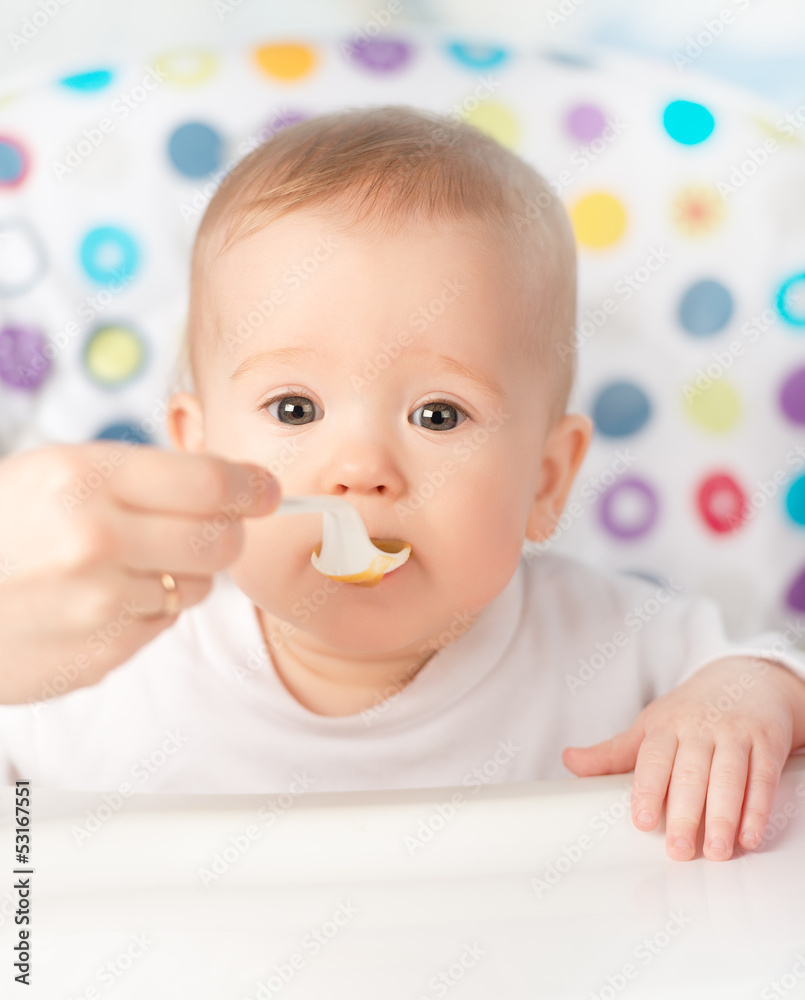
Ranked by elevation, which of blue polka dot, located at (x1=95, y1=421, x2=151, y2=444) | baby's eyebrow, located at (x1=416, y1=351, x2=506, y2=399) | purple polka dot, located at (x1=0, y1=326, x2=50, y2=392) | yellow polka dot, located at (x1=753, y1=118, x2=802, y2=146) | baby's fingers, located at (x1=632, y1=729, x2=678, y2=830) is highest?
yellow polka dot, located at (x1=753, y1=118, x2=802, y2=146)

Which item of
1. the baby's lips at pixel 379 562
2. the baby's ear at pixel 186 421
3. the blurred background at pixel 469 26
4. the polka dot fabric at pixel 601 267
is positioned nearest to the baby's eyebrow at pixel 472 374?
the baby's lips at pixel 379 562

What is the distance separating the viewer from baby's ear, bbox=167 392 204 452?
0.95 metres

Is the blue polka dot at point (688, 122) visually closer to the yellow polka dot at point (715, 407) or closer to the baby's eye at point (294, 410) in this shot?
the yellow polka dot at point (715, 407)

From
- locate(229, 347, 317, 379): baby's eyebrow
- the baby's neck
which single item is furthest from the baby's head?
the baby's neck

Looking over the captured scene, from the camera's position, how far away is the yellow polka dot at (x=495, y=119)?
1.25 metres

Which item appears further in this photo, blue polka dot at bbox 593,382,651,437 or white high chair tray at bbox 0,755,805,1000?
blue polka dot at bbox 593,382,651,437

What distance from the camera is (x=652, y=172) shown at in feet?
4.08

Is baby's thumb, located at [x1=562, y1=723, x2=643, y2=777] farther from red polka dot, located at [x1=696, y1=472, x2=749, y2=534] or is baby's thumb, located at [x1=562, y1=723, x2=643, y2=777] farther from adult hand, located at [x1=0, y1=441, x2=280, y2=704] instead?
red polka dot, located at [x1=696, y1=472, x2=749, y2=534]

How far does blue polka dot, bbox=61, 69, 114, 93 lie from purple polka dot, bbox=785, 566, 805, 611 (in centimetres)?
94

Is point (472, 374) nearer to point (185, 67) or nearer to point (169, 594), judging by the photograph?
point (169, 594)

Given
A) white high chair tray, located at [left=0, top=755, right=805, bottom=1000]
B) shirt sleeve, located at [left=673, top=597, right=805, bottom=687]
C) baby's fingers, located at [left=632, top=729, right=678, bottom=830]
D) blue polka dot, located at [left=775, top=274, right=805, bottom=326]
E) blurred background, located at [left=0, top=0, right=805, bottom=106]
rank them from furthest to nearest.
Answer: blurred background, located at [left=0, top=0, right=805, bottom=106] → blue polka dot, located at [left=775, top=274, right=805, bottom=326] → shirt sleeve, located at [left=673, top=597, right=805, bottom=687] → baby's fingers, located at [left=632, top=729, right=678, bottom=830] → white high chair tray, located at [left=0, top=755, right=805, bottom=1000]

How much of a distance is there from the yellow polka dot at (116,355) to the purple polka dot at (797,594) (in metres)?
0.76

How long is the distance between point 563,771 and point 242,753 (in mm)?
286

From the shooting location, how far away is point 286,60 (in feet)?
4.17
